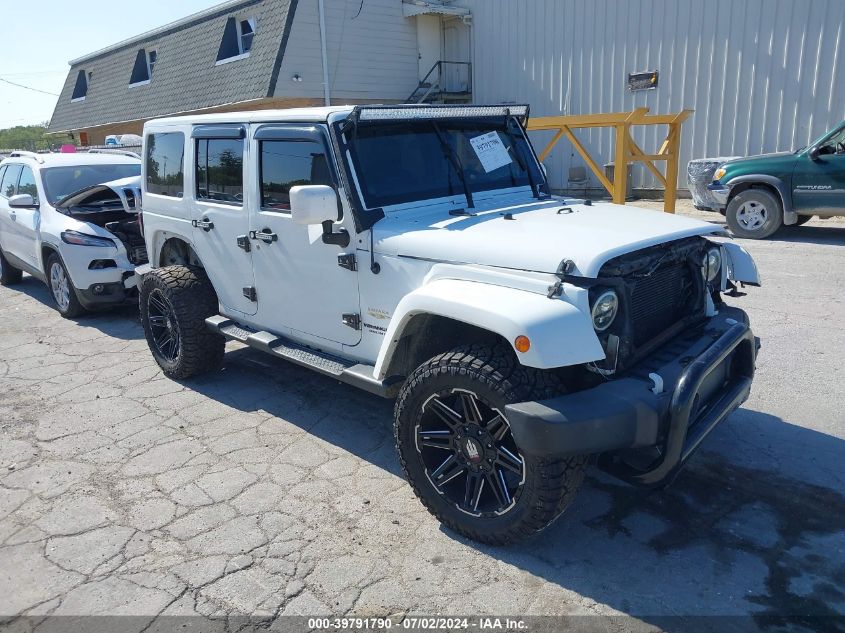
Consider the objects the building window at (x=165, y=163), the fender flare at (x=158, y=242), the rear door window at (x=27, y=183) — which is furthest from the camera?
the rear door window at (x=27, y=183)

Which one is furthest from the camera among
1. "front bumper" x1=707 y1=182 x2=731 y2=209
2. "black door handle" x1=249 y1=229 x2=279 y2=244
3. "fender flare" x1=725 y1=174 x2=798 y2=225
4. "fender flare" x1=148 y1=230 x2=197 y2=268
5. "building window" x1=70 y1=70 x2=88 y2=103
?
"building window" x1=70 y1=70 x2=88 y2=103

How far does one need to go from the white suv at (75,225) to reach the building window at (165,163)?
189 centimetres

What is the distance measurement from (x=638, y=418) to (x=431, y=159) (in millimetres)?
2089

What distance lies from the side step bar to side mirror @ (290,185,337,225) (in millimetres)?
891

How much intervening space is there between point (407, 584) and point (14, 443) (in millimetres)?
3127

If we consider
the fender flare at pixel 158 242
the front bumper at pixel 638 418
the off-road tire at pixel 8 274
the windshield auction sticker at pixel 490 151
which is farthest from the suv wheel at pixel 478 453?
the off-road tire at pixel 8 274

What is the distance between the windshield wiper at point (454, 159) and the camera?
415 centimetres

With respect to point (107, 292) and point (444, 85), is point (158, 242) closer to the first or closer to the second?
point (107, 292)

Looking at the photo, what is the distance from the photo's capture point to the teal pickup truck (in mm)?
9781

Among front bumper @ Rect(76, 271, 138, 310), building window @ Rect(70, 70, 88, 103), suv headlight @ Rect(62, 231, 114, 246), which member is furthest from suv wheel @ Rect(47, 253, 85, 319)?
building window @ Rect(70, 70, 88, 103)

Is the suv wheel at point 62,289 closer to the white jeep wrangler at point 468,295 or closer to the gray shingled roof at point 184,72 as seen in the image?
the white jeep wrangler at point 468,295

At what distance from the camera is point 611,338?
2990 mm

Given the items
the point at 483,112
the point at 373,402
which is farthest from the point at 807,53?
the point at 373,402

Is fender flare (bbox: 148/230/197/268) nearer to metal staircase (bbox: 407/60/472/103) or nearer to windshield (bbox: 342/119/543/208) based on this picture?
windshield (bbox: 342/119/543/208)
